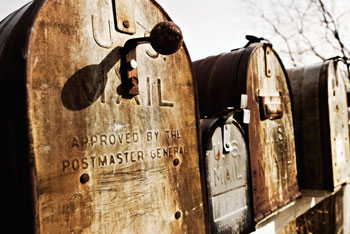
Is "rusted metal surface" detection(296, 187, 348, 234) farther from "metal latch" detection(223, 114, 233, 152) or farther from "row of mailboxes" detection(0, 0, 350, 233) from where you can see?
"metal latch" detection(223, 114, 233, 152)

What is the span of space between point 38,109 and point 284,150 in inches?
86.2

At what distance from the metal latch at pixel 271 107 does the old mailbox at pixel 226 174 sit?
378 mm

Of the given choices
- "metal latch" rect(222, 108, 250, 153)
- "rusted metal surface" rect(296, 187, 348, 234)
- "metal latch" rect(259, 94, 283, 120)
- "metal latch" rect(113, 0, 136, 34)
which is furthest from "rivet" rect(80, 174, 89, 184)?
"rusted metal surface" rect(296, 187, 348, 234)

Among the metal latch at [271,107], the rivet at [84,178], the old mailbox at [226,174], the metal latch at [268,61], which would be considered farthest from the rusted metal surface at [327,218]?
the rivet at [84,178]

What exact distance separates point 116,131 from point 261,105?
1433 millimetres

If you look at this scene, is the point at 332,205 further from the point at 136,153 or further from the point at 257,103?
the point at 136,153

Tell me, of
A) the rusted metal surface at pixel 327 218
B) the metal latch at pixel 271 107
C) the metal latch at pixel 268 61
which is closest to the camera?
the metal latch at pixel 271 107

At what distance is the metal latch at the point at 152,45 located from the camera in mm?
1184

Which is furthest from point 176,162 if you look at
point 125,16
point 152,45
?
point 125,16

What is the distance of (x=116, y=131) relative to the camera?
1306 millimetres

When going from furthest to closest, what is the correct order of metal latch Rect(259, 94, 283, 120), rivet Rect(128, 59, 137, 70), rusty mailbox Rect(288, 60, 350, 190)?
1. rusty mailbox Rect(288, 60, 350, 190)
2. metal latch Rect(259, 94, 283, 120)
3. rivet Rect(128, 59, 137, 70)

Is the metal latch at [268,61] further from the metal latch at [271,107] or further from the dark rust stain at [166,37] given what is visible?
the dark rust stain at [166,37]

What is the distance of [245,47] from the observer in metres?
2.50

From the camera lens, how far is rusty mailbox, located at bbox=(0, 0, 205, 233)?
3.43 feet
